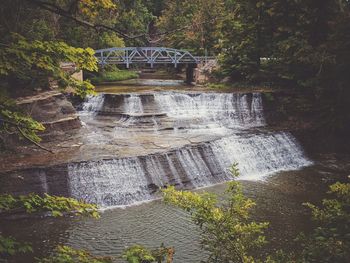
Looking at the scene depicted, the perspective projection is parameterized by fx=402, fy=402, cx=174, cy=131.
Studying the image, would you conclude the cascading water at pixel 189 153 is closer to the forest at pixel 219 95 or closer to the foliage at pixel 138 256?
the forest at pixel 219 95

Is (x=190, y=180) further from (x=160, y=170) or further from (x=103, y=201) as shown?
(x=103, y=201)

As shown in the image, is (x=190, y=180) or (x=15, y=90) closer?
(x=190, y=180)

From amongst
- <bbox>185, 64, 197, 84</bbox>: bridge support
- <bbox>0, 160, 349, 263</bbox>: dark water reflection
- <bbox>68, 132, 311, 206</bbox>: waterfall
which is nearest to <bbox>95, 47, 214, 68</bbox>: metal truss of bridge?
<bbox>185, 64, 197, 84</bbox>: bridge support

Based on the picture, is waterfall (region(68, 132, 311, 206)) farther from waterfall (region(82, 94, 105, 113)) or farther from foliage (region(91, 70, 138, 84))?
foliage (region(91, 70, 138, 84))

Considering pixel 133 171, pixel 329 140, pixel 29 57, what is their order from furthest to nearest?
1. pixel 329 140
2. pixel 133 171
3. pixel 29 57

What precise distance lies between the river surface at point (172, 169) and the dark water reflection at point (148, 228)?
Answer: 0.9 inches

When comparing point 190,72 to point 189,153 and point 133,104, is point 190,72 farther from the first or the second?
point 189,153

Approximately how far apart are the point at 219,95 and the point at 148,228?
10.5 m

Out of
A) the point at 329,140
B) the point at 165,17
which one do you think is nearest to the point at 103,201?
the point at 329,140

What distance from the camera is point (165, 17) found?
37.1 meters

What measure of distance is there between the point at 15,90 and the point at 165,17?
2420cm

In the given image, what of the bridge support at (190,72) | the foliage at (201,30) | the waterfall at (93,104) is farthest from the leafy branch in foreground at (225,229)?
the foliage at (201,30)

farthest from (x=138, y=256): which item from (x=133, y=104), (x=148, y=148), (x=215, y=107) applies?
(x=215, y=107)

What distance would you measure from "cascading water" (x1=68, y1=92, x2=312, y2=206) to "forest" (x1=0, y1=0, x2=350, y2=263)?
0.48 feet
